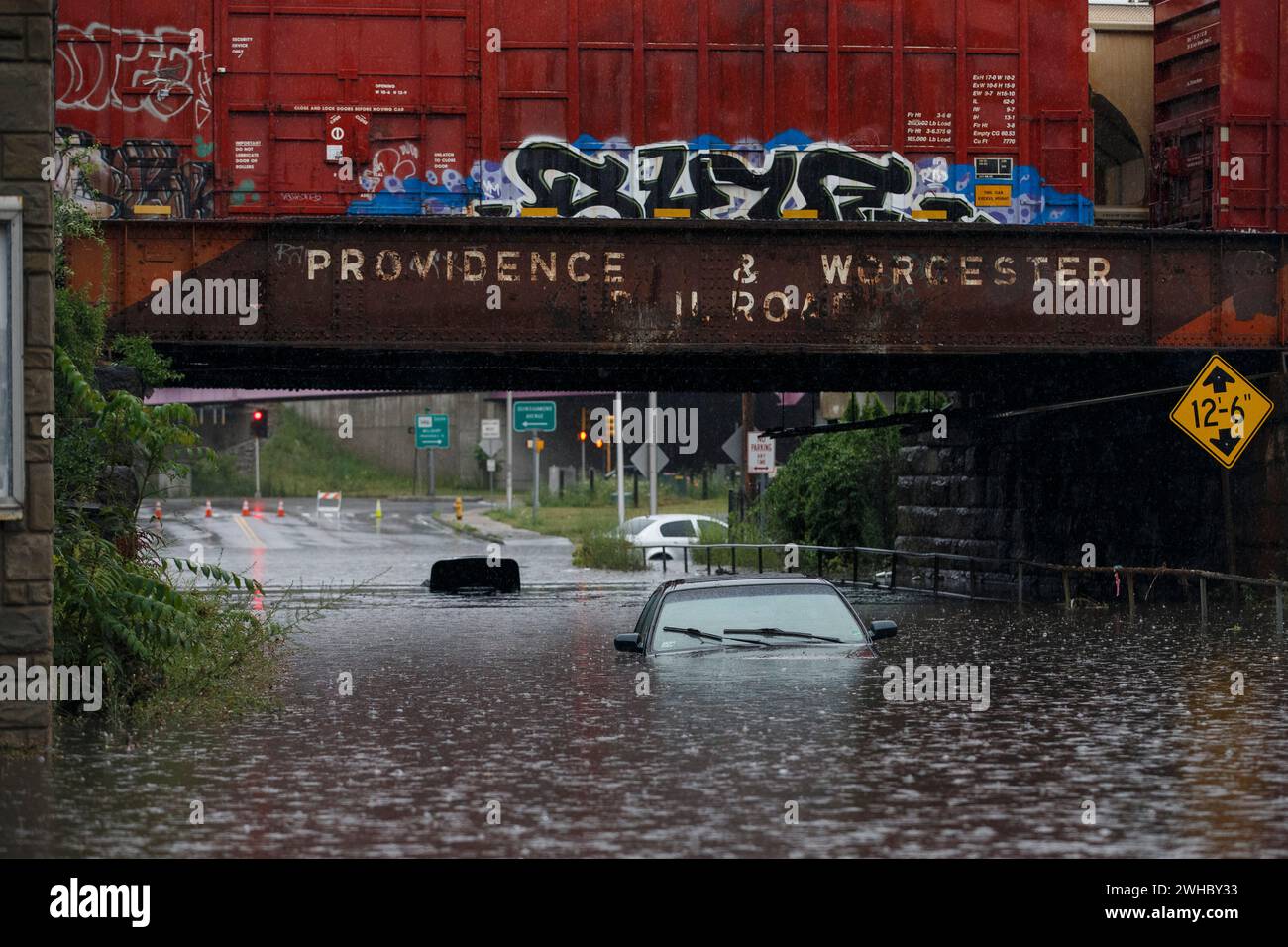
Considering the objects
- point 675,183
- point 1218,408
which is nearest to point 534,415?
point 675,183

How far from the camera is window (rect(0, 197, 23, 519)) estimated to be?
478 inches

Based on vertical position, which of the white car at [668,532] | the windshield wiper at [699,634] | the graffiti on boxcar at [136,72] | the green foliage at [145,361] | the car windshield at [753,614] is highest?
the graffiti on boxcar at [136,72]

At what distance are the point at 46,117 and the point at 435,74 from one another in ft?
40.9

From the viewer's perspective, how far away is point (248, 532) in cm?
5912

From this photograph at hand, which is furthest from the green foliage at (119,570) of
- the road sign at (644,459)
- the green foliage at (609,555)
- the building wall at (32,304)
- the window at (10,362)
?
the road sign at (644,459)

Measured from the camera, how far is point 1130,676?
58.1ft

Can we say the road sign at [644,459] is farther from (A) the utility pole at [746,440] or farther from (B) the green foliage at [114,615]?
(B) the green foliage at [114,615]

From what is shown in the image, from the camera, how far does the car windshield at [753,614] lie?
48.8 ft

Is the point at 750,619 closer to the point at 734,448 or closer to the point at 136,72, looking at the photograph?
the point at 136,72

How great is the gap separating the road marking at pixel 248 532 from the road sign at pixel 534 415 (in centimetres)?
895

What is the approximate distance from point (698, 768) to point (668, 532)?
123 feet

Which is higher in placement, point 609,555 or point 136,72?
point 136,72

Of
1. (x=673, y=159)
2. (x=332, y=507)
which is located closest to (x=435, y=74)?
(x=673, y=159)
